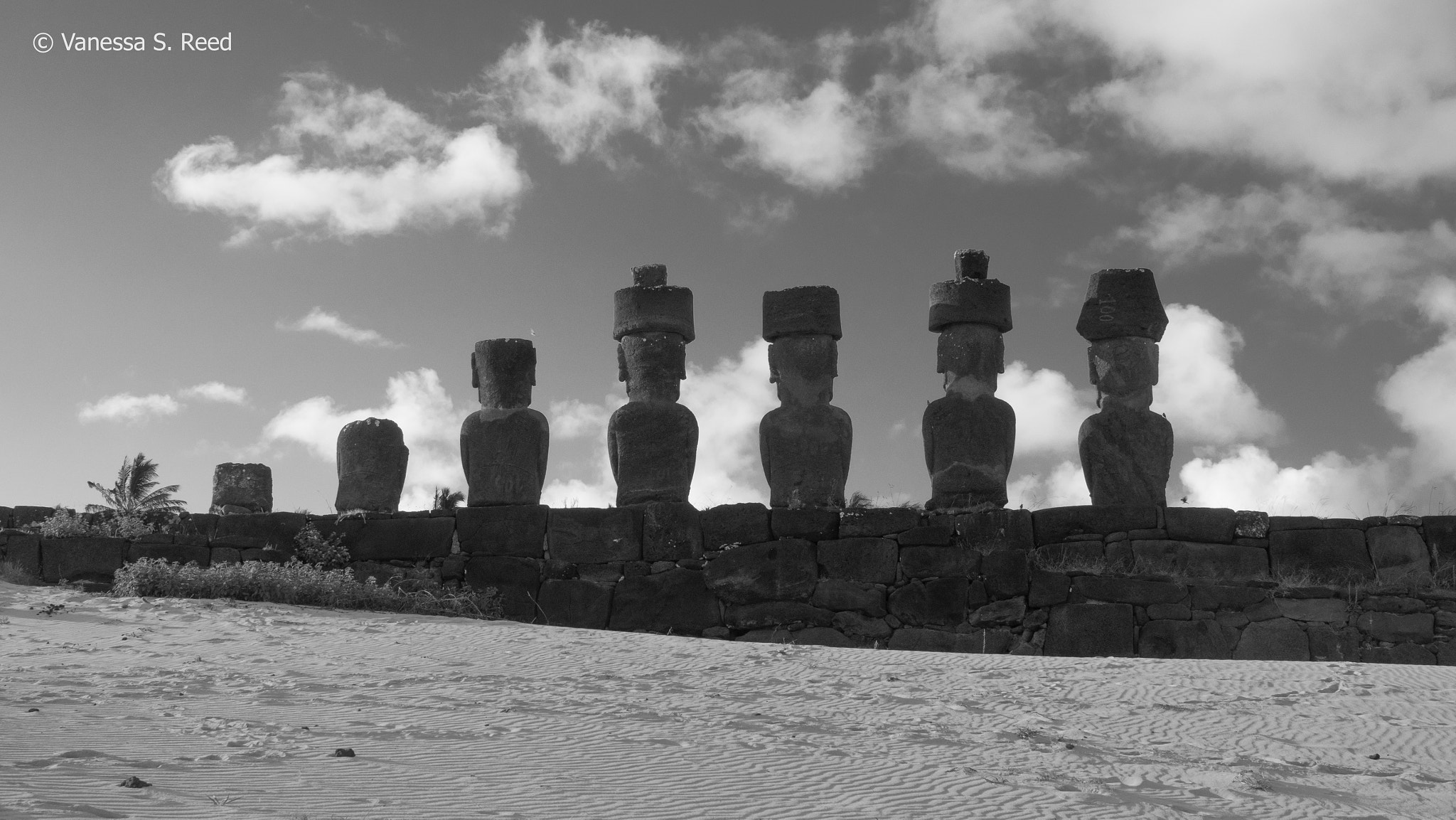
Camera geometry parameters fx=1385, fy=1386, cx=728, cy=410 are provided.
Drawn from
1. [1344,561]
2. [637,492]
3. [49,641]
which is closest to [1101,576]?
[1344,561]

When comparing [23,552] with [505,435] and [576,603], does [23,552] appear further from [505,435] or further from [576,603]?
[576,603]

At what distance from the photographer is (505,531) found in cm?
1336

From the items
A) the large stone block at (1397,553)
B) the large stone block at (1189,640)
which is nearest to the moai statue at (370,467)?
the large stone block at (1189,640)

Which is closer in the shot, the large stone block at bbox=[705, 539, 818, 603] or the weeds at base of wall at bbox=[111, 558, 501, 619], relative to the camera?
the weeds at base of wall at bbox=[111, 558, 501, 619]

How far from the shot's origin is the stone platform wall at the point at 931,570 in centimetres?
1177

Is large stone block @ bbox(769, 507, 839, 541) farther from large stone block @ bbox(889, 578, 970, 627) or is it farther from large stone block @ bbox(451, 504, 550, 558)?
large stone block @ bbox(451, 504, 550, 558)

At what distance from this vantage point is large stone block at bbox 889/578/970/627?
1219cm

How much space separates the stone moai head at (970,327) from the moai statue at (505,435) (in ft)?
13.1

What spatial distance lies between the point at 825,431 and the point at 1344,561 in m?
4.72

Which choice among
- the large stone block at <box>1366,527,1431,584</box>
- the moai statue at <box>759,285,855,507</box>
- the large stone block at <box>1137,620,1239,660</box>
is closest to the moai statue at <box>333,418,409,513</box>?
the moai statue at <box>759,285,855,507</box>

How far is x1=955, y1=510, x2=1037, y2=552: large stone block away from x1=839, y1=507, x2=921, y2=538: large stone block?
45 cm

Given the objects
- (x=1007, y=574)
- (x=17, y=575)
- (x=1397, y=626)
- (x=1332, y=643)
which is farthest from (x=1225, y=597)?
(x=17, y=575)

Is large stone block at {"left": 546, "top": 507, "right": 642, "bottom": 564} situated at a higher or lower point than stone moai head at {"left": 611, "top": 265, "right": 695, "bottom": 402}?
lower

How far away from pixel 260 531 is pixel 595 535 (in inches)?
133
